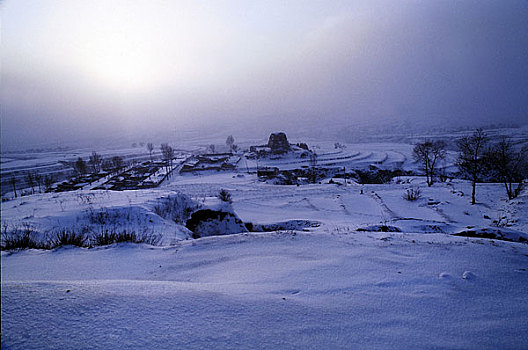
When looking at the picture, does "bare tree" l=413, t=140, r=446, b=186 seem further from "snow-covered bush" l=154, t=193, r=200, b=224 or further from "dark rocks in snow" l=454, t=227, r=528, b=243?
"snow-covered bush" l=154, t=193, r=200, b=224

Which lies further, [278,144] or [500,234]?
[278,144]

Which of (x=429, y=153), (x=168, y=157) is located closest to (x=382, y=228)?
(x=429, y=153)

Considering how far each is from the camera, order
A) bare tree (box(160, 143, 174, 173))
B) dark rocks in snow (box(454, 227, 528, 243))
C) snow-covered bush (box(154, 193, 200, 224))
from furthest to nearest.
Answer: bare tree (box(160, 143, 174, 173)), snow-covered bush (box(154, 193, 200, 224)), dark rocks in snow (box(454, 227, 528, 243))

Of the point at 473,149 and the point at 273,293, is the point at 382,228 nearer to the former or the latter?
the point at 273,293

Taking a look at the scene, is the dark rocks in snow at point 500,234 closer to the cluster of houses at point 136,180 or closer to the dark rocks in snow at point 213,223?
the dark rocks in snow at point 213,223

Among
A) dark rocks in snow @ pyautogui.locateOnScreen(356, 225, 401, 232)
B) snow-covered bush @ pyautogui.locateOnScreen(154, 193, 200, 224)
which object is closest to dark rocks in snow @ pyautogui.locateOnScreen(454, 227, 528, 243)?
dark rocks in snow @ pyautogui.locateOnScreen(356, 225, 401, 232)

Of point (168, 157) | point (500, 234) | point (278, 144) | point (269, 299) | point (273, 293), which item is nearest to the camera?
point (269, 299)

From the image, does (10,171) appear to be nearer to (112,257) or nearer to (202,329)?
(202,329)

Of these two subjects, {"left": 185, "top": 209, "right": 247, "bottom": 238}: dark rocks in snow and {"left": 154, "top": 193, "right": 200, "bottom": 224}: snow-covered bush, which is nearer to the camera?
{"left": 185, "top": 209, "right": 247, "bottom": 238}: dark rocks in snow

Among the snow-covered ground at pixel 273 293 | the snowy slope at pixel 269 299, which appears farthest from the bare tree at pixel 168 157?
the snowy slope at pixel 269 299

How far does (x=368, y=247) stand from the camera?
4.75 metres

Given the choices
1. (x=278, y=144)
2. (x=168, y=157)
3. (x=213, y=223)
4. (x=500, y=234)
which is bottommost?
(x=500, y=234)

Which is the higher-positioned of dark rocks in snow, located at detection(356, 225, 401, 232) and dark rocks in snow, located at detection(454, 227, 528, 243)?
dark rocks in snow, located at detection(454, 227, 528, 243)

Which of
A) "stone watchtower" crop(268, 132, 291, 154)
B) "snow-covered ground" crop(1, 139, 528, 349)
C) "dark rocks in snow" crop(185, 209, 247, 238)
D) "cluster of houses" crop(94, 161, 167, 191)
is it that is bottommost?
"cluster of houses" crop(94, 161, 167, 191)
